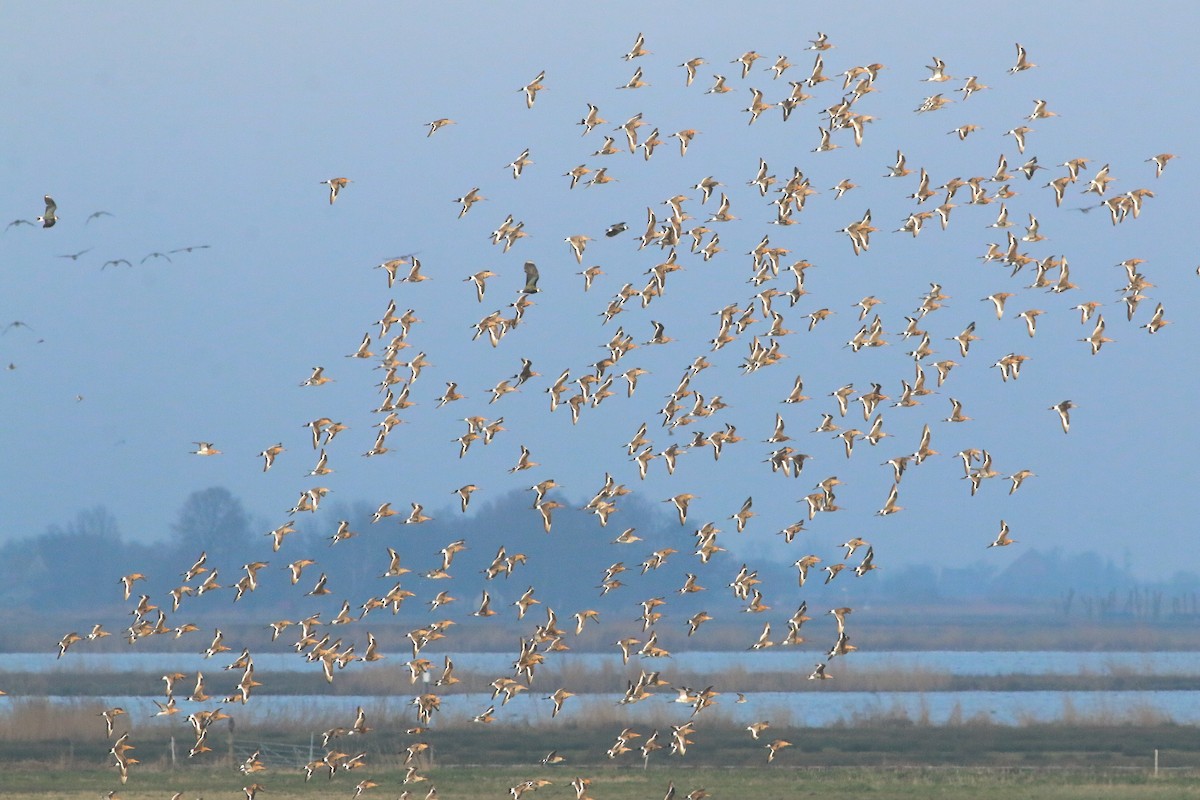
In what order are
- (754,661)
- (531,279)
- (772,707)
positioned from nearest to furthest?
(531,279) → (772,707) → (754,661)

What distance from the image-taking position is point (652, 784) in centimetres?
4072

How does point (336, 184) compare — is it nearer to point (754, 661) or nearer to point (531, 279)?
point (531, 279)

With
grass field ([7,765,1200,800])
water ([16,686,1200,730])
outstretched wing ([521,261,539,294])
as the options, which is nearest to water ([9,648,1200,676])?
water ([16,686,1200,730])

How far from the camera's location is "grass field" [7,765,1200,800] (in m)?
38.0

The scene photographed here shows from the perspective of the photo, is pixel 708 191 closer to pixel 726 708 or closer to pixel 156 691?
pixel 726 708

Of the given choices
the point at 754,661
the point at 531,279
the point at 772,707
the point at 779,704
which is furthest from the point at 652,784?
the point at 754,661

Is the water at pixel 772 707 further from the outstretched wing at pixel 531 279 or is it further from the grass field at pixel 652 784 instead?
the outstretched wing at pixel 531 279

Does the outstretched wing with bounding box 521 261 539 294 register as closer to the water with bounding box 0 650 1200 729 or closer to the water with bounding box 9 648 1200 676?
the water with bounding box 0 650 1200 729

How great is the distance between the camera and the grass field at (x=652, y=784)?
38000mm

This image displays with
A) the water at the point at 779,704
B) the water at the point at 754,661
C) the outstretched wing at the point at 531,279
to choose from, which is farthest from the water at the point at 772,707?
the outstretched wing at the point at 531,279

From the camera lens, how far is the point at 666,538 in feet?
571

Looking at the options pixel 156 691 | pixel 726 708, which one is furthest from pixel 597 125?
pixel 156 691

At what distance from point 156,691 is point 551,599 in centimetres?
8495

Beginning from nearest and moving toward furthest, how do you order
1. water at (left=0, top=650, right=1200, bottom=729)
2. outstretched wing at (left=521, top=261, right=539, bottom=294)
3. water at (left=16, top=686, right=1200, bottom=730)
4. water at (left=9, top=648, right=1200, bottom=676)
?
1. outstretched wing at (left=521, top=261, right=539, bottom=294)
2. water at (left=16, top=686, right=1200, bottom=730)
3. water at (left=0, top=650, right=1200, bottom=729)
4. water at (left=9, top=648, right=1200, bottom=676)
